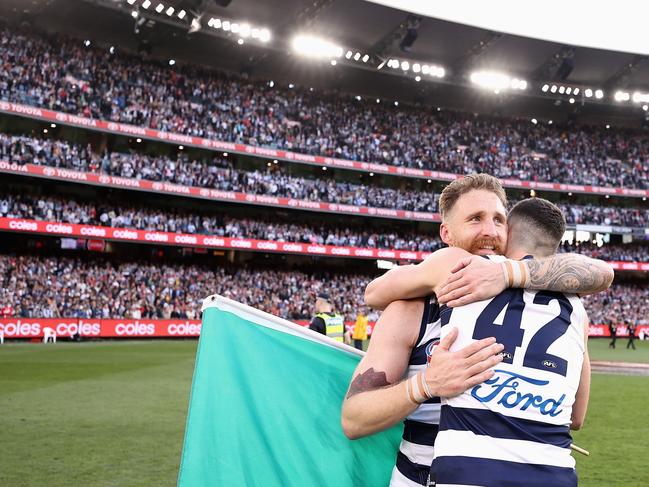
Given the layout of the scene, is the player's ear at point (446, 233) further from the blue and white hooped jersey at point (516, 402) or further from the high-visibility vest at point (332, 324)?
the high-visibility vest at point (332, 324)

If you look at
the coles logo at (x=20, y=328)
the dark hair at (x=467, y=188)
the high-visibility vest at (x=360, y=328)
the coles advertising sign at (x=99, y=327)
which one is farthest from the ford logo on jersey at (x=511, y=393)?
the coles logo at (x=20, y=328)

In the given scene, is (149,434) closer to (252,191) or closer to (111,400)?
(111,400)

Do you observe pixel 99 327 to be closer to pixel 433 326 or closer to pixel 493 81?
pixel 433 326

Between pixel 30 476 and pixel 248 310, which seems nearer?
pixel 248 310

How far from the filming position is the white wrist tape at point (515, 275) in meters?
2.23

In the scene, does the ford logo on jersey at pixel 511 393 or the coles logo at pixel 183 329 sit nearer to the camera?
the ford logo on jersey at pixel 511 393

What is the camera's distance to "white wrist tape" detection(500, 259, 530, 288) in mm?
2229

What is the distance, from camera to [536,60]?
5228 centimetres

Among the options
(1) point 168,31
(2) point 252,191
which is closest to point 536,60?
(2) point 252,191

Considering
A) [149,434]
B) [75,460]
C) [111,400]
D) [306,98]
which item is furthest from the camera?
[306,98]


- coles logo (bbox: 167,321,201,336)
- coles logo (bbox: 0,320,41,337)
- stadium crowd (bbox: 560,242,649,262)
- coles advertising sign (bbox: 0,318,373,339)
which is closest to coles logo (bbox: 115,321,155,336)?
coles advertising sign (bbox: 0,318,373,339)

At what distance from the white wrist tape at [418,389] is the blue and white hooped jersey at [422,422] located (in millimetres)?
169

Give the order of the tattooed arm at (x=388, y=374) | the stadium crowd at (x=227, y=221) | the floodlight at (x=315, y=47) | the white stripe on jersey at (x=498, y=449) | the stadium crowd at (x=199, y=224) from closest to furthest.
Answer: the white stripe on jersey at (x=498, y=449)
the tattooed arm at (x=388, y=374)
the stadium crowd at (x=199, y=224)
the stadium crowd at (x=227, y=221)
the floodlight at (x=315, y=47)

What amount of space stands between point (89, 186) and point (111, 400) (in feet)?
99.9
